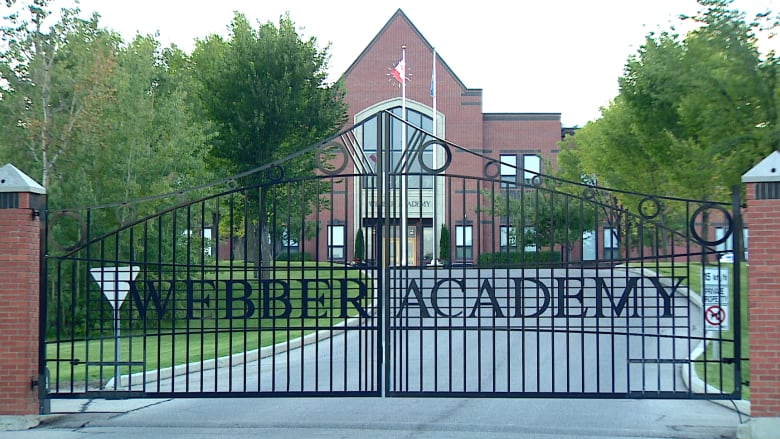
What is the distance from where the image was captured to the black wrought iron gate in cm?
982

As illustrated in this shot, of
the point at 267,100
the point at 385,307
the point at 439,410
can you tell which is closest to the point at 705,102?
the point at 439,410

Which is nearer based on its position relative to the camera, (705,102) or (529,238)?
(705,102)

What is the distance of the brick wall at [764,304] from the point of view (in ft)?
29.8

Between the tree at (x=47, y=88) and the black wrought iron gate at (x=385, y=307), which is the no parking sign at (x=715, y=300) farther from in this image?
the tree at (x=47, y=88)

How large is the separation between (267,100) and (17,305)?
21.8 meters

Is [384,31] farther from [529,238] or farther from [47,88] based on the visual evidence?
[47,88]

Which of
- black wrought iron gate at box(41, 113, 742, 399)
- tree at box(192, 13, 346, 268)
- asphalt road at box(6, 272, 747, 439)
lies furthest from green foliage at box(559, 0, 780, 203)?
tree at box(192, 13, 346, 268)

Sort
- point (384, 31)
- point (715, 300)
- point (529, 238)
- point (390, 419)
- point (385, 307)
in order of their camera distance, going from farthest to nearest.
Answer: point (384, 31)
point (529, 238)
point (715, 300)
point (390, 419)
point (385, 307)

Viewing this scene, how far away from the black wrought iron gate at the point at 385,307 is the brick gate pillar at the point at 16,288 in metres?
0.25

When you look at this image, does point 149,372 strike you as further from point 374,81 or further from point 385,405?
point 374,81

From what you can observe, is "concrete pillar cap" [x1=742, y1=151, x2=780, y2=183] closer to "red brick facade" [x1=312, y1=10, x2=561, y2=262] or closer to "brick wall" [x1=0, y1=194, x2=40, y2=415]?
"brick wall" [x1=0, y1=194, x2=40, y2=415]

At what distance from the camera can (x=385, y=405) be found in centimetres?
1180

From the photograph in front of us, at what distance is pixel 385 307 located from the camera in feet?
34.3

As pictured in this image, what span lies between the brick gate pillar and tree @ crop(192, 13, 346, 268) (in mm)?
20478
